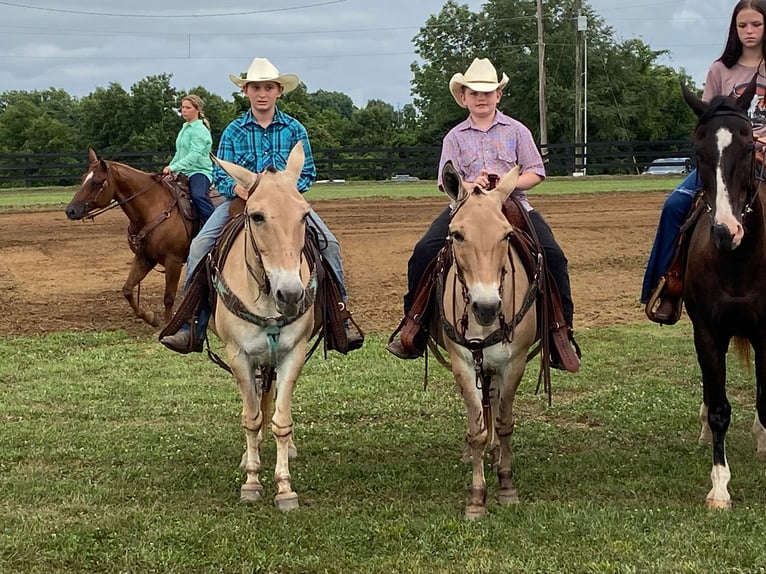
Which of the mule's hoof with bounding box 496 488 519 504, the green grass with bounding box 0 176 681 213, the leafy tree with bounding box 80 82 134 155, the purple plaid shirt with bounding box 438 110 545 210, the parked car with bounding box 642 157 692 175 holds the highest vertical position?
the leafy tree with bounding box 80 82 134 155

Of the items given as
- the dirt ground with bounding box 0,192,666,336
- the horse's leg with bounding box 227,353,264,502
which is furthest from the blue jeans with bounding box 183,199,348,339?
the dirt ground with bounding box 0,192,666,336

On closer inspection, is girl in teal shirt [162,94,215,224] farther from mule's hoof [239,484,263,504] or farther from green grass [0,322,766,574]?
mule's hoof [239,484,263,504]

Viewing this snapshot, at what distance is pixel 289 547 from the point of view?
5.07 meters

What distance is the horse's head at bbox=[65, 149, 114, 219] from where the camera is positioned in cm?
1216

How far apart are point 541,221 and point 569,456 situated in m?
1.87

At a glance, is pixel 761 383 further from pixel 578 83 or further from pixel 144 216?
pixel 578 83

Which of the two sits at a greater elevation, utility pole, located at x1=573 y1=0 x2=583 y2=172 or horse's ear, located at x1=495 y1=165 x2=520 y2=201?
utility pole, located at x1=573 y1=0 x2=583 y2=172

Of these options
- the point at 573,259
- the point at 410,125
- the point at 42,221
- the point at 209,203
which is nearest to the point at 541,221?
the point at 209,203

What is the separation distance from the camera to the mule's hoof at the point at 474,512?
215 inches

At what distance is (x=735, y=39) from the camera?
6090mm

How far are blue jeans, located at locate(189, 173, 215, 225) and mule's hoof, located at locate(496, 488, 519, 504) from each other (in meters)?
7.50

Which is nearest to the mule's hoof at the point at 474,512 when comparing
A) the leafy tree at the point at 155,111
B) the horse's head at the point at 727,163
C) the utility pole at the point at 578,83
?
the horse's head at the point at 727,163

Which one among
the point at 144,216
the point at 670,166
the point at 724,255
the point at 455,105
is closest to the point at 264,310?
the point at 724,255

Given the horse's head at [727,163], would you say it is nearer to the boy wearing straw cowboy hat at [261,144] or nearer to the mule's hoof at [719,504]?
the mule's hoof at [719,504]
